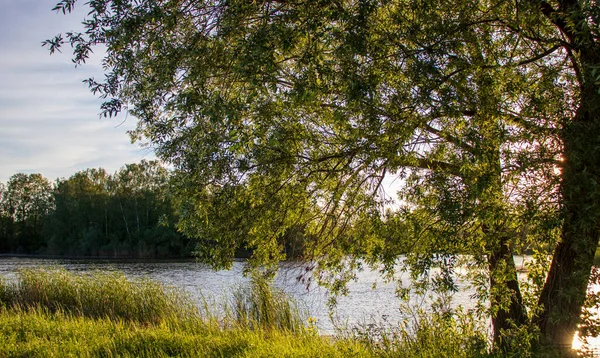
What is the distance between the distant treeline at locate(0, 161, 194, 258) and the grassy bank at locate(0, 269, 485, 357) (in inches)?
1493

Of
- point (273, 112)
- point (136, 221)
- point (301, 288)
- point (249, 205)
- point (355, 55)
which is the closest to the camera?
point (355, 55)

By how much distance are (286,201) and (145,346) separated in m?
3.38

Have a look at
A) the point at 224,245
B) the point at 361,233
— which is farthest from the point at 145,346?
the point at 361,233

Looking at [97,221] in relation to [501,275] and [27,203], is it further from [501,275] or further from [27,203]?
[501,275]

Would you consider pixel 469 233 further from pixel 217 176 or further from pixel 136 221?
pixel 136 221

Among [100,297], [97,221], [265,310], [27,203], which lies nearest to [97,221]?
[97,221]

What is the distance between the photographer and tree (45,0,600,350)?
549 centimetres

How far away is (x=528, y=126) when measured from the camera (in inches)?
222

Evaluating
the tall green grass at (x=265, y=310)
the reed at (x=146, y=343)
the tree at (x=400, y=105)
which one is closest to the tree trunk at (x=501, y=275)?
the tree at (x=400, y=105)

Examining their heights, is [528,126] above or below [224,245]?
above

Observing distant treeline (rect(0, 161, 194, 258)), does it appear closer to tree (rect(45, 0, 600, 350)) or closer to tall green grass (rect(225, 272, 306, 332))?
tall green grass (rect(225, 272, 306, 332))

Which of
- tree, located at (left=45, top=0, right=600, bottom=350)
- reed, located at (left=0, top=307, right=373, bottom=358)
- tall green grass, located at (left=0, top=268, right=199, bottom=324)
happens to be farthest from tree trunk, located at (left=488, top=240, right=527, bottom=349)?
tall green grass, located at (left=0, top=268, right=199, bottom=324)

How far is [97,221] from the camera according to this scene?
64.5 meters

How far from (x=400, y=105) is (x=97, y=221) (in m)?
64.2
